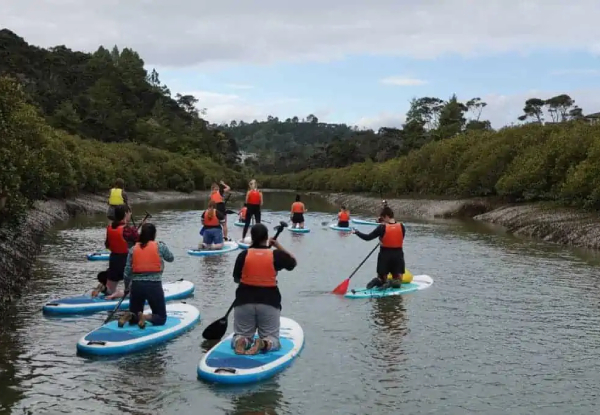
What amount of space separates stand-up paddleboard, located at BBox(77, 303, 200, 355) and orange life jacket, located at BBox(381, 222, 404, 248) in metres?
5.71

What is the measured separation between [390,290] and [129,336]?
733cm

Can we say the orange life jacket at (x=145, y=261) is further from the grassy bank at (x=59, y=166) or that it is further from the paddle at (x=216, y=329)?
the grassy bank at (x=59, y=166)

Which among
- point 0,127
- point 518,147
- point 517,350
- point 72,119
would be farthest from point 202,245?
point 72,119

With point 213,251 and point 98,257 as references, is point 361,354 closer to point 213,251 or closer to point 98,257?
point 98,257

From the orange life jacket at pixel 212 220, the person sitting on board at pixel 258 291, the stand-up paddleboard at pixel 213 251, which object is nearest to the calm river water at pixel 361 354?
the person sitting on board at pixel 258 291

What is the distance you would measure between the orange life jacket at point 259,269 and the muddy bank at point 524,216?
20406mm

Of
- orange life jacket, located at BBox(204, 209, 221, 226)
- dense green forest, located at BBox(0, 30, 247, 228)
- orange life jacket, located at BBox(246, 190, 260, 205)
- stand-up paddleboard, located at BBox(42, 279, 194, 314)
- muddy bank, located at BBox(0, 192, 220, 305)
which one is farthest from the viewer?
dense green forest, located at BBox(0, 30, 247, 228)

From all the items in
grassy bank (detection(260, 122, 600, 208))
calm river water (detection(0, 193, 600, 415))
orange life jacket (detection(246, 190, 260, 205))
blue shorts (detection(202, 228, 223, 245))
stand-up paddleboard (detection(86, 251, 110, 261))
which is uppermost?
grassy bank (detection(260, 122, 600, 208))

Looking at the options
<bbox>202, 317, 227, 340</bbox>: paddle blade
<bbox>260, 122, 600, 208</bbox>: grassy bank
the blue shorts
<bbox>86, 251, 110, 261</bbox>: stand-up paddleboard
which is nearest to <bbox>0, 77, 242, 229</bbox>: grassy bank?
<bbox>86, 251, 110, 261</bbox>: stand-up paddleboard

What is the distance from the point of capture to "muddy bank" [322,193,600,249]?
94.2ft

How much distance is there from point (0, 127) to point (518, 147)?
41.5 m

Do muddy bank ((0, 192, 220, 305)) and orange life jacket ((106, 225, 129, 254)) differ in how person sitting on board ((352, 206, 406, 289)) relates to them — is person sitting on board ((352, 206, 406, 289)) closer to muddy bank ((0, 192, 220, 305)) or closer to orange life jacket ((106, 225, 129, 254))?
orange life jacket ((106, 225, 129, 254))

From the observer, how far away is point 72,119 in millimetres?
88812

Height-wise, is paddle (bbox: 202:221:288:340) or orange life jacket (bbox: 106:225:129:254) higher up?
orange life jacket (bbox: 106:225:129:254)
